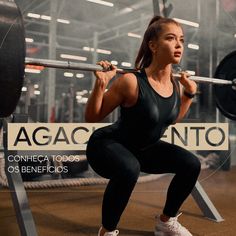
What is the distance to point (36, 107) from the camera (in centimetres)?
156

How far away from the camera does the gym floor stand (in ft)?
3.57

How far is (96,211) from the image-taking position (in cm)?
132

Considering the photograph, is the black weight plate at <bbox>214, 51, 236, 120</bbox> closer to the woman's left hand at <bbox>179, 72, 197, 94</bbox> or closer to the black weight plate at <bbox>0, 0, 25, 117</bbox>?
the woman's left hand at <bbox>179, 72, 197, 94</bbox>

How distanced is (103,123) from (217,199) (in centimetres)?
68

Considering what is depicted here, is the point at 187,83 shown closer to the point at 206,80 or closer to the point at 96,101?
the point at 206,80

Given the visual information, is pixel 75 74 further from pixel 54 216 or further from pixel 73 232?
pixel 73 232

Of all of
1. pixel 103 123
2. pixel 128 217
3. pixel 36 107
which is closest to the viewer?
pixel 128 217

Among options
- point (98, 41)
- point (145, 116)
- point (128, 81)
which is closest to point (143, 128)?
point (145, 116)

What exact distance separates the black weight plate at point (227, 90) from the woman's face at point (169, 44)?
20.9 inches

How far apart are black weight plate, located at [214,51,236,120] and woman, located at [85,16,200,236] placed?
40cm

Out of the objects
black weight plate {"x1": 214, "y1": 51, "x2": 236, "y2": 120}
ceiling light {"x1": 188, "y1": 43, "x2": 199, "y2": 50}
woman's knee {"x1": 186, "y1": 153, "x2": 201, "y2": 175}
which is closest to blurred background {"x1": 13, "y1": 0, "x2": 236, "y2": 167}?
ceiling light {"x1": 188, "y1": 43, "x2": 199, "y2": 50}

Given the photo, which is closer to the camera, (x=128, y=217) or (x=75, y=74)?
(x=128, y=217)

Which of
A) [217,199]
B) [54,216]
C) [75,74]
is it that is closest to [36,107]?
[75,74]

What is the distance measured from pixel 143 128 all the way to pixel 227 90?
0.63 metres
